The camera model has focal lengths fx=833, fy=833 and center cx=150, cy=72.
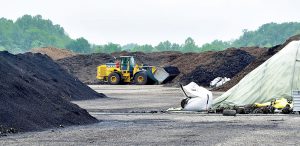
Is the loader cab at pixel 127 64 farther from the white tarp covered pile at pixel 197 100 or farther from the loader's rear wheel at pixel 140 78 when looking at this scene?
the white tarp covered pile at pixel 197 100

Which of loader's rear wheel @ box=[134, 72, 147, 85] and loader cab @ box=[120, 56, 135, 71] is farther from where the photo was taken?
loader cab @ box=[120, 56, 135, 71]

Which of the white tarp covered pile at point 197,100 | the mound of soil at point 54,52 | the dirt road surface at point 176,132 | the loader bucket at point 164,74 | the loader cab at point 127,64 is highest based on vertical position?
the mound of soil at point 54,52

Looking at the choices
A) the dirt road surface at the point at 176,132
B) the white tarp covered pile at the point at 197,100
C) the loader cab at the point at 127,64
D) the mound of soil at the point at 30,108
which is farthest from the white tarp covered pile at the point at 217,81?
the dirt road surface at the point at 176,132

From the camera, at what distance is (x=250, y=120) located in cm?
2484

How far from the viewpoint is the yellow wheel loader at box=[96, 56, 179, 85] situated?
76312 millimetres

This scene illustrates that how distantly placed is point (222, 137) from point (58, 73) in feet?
103

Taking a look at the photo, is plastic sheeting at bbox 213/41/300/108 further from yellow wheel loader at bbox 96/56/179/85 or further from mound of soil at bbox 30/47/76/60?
mound of soil at bbox 30/47/76/60

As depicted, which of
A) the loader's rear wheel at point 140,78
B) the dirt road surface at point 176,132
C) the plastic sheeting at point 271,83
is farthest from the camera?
the loader's rear wheel at point 140,78

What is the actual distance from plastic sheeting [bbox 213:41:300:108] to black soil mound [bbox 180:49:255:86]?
131ft

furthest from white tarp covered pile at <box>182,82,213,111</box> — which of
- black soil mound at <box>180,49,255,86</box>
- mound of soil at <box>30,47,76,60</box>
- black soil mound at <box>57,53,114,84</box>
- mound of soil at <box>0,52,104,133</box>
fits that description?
mound of soil at <box>30,47,76,60</box>

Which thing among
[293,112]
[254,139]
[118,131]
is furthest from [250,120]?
[254,139]

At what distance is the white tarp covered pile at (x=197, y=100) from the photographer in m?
31.2

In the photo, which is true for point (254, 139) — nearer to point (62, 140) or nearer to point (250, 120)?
point (62, 140)

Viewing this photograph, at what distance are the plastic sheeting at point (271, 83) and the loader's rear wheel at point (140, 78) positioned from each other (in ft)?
138
